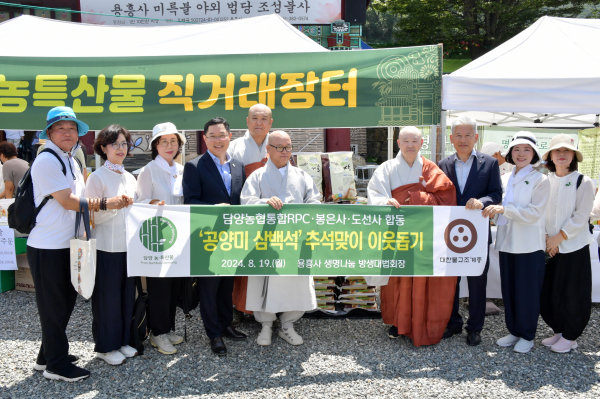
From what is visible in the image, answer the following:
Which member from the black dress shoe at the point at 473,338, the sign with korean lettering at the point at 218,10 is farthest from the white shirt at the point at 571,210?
the sign with korean lettering at the point at 218,10

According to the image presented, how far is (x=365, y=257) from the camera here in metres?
3.20

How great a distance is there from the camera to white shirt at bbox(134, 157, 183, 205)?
319 cm

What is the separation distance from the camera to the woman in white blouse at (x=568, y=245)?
3.30 metres

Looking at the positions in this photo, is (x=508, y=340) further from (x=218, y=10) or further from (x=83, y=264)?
(x=218, y=10)

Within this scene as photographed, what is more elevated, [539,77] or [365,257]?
[539,77]

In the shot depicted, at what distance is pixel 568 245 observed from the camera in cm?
333

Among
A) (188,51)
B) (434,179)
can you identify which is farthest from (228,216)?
(188,51)

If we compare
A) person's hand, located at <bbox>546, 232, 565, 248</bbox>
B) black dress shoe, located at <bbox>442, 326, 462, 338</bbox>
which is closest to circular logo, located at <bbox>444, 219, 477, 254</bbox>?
person's hand, located at <bbox>546, 232, 565, 248</bbox>

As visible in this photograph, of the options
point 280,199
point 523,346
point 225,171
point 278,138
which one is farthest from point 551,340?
point 225,171

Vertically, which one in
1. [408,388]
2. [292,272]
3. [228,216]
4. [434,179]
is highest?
[434,179]

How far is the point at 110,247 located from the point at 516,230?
282 centimetres

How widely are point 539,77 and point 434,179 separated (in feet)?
4.22

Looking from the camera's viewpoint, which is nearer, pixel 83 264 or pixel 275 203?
pixel 83 264

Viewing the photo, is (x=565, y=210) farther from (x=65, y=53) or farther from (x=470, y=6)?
(x=470, y=6)
